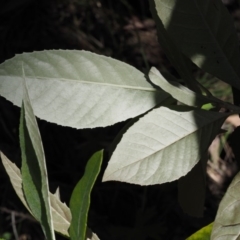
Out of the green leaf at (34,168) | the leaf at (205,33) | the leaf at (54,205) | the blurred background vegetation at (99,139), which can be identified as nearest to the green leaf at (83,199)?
the green leaf at (34,168)

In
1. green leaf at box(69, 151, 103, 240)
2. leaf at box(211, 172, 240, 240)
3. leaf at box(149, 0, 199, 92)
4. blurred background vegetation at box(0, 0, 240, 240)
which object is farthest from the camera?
blurred background vegetation at box(0, 0, 240, 240)

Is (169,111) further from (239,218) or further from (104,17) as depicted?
(104,17)

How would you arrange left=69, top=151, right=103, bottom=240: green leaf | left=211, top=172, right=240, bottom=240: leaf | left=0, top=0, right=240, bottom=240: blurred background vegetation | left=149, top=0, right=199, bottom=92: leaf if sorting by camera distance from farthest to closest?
1. left=0, top=0, right=240, bottom=240: blurred background vegetation
2. left=149, top=0, right=199, bottom=92: leaf
3. left=211, top=172, right=240, bottom=240: leaf
4. left=69, top=151, right=103, bottom=240: green leaf

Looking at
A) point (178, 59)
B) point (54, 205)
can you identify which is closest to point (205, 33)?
point (178, 59)

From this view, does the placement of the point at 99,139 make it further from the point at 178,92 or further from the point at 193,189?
the point at 178,92

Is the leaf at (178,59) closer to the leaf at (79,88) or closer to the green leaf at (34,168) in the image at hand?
the leaf at (79,88)

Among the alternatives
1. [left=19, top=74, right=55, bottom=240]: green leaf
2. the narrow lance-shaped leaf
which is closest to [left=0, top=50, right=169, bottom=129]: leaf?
the narrow lance-shaped leaf

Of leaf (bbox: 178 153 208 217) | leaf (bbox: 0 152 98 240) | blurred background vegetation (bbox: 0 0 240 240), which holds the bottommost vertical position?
blurred background vegetation (bbox: 0 0 240 240)

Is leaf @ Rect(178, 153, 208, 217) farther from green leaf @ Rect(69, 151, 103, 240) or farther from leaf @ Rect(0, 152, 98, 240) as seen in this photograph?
green leaf @ Rect(69, 151, 103, 240)
